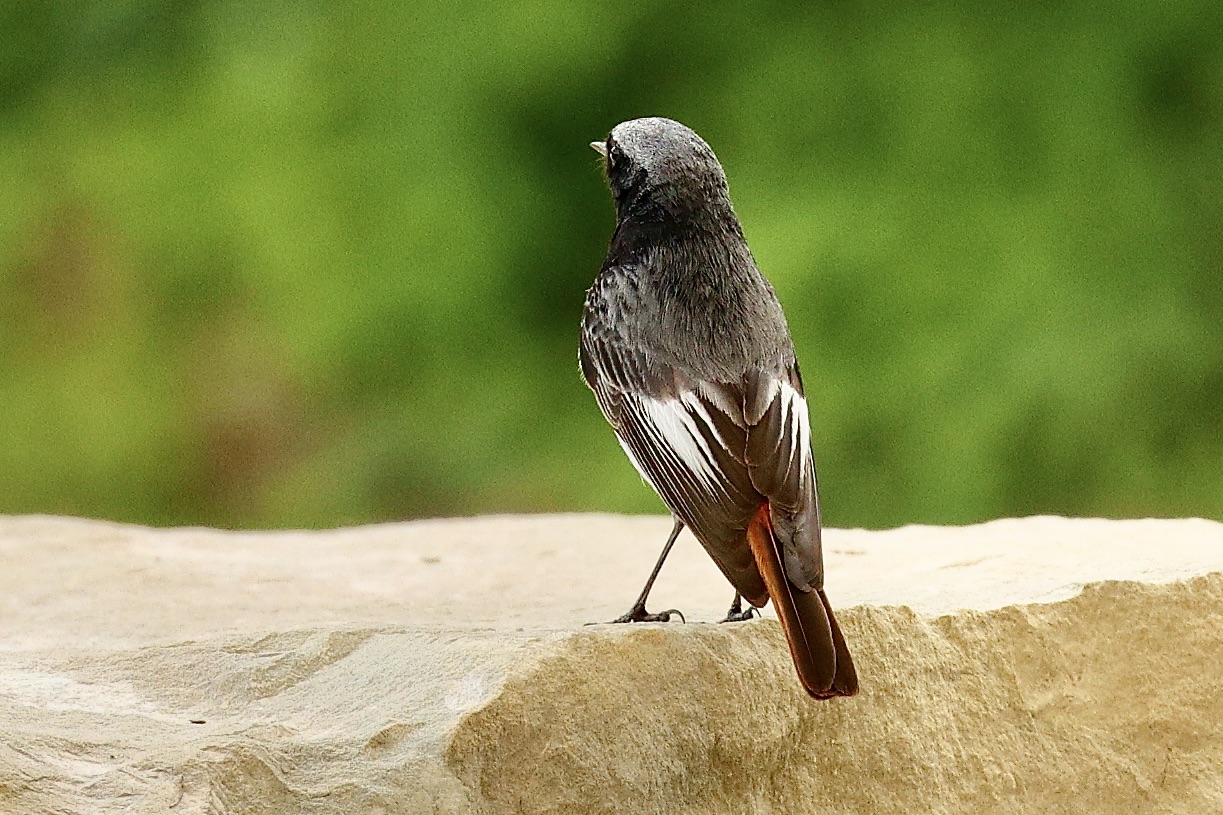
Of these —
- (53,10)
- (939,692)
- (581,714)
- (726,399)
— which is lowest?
(939,692)

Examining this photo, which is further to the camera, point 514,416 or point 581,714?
point 514,416

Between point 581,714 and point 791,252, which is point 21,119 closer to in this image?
point 791,252

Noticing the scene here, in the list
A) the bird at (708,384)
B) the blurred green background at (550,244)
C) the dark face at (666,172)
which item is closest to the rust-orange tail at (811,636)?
the bird at (708,384)

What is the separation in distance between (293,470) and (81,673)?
294 cm

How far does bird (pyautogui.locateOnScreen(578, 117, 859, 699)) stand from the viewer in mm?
2520

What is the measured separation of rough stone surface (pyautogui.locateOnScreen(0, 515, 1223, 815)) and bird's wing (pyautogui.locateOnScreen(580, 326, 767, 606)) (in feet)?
0.65

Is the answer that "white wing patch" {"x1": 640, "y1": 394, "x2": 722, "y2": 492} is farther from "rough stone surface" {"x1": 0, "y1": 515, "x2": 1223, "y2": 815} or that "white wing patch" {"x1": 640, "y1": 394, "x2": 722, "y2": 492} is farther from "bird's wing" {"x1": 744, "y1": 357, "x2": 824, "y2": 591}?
"rough stone surface" {"x1": 0, "y1": 515, "x2": 1223, "y2": 815}

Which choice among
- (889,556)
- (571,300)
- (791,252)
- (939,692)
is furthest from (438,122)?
(939,692)

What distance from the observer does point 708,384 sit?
2855 mm

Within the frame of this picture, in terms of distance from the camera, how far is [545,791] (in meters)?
2.38

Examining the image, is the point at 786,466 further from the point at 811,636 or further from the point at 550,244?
the point at 550,244

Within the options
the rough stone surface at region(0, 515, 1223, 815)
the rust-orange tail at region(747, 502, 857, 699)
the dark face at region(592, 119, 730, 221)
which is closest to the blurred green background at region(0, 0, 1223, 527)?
the rough stone surface at region(0, 515, 1223, 815)

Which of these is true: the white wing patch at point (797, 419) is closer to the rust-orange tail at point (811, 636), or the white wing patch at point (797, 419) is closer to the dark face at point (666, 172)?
the rust-orange tail at point (811, 636)

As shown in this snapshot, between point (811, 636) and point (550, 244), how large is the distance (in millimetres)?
3475
